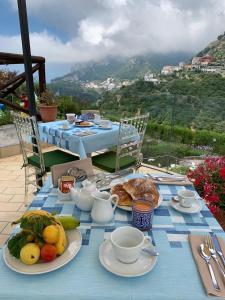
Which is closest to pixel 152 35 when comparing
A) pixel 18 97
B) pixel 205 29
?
pixel 205 29

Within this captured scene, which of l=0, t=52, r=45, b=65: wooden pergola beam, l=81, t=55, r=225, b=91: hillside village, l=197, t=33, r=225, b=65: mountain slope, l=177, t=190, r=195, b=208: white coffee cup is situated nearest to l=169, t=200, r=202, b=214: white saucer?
l=177, t=190, r=195, b=208: white coffee cup

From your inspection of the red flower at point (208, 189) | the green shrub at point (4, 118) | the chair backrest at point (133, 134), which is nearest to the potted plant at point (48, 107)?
the green shrub at point (4, 118)

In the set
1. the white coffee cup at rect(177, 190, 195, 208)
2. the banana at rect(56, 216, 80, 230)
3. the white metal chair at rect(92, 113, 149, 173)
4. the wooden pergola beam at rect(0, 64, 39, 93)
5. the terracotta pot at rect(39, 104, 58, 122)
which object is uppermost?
the wooden pergola beam at rect(0, 64, 39, 93)

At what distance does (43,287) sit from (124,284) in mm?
180

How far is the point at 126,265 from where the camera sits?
0.63 m

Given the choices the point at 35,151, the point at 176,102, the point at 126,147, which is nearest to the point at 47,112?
the point at 35,151

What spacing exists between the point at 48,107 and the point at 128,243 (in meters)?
2.68

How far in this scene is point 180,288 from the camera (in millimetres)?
572

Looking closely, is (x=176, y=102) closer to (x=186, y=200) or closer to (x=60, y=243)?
(x=186, y=200)

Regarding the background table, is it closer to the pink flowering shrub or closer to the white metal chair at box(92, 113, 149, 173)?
the white metal chair at box(92, 113, 149, 173)

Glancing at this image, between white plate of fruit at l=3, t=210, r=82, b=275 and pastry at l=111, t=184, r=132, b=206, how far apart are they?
268 mm

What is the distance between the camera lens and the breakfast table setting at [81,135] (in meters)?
2.27

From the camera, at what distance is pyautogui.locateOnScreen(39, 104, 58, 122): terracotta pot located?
3.12m

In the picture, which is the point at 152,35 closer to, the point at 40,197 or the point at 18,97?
the point at 18,97
